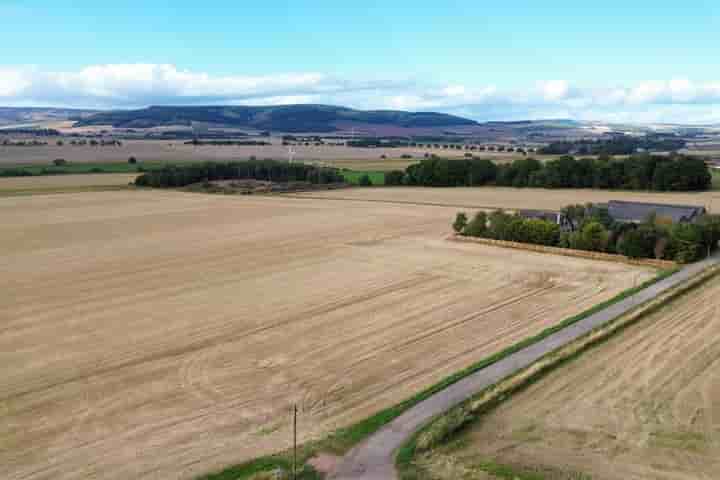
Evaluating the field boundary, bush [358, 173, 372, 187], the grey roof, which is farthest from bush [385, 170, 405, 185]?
the field boundary

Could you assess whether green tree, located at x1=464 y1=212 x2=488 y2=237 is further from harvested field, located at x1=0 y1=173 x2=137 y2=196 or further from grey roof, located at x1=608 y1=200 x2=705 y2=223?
harvested field, located at x1=0 y1=173 x2=137 y2=196

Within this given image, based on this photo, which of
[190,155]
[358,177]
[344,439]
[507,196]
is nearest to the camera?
[344,439]

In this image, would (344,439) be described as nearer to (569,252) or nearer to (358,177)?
(569,252)

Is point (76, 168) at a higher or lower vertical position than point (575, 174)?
lower

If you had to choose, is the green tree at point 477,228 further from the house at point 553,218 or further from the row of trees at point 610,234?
the house at point 553,218

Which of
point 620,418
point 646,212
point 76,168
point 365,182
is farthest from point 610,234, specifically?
point 76,168

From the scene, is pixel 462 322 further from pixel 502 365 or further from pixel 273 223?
pixel 273 223
